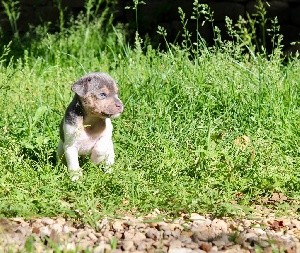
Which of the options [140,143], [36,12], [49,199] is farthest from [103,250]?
[36,12]

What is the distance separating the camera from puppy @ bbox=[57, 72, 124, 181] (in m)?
5.87

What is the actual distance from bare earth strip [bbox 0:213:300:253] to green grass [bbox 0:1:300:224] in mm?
111

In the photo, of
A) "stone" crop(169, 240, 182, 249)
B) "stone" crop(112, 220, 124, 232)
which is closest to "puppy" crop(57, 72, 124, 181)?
"stone" crop(112, 220, 124, 232)

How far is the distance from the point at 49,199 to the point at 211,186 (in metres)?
1.10

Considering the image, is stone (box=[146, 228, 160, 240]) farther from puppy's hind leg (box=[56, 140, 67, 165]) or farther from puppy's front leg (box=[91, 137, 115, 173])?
puppy's hind leg (box=[56, 140, 67, 165])

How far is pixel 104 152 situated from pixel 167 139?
757 mm

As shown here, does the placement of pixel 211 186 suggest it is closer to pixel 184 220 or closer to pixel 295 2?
pixel 184 220

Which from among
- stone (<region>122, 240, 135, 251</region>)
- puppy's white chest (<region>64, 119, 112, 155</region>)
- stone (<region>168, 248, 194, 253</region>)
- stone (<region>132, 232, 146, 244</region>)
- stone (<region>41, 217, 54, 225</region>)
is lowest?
stone (<region>41, 217, 54, 225</region>)

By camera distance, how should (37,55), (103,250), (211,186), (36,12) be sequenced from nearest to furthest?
(103,250)
(211,186)
(37,55)
(36,12)

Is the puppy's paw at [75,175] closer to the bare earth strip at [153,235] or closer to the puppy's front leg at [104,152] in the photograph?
the puppy's front leg at [104,152]

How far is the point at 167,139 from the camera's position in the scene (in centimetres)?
662

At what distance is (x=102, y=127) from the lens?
602 centimetres

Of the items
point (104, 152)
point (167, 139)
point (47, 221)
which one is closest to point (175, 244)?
point (47, 221)

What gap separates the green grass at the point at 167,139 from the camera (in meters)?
5.57
